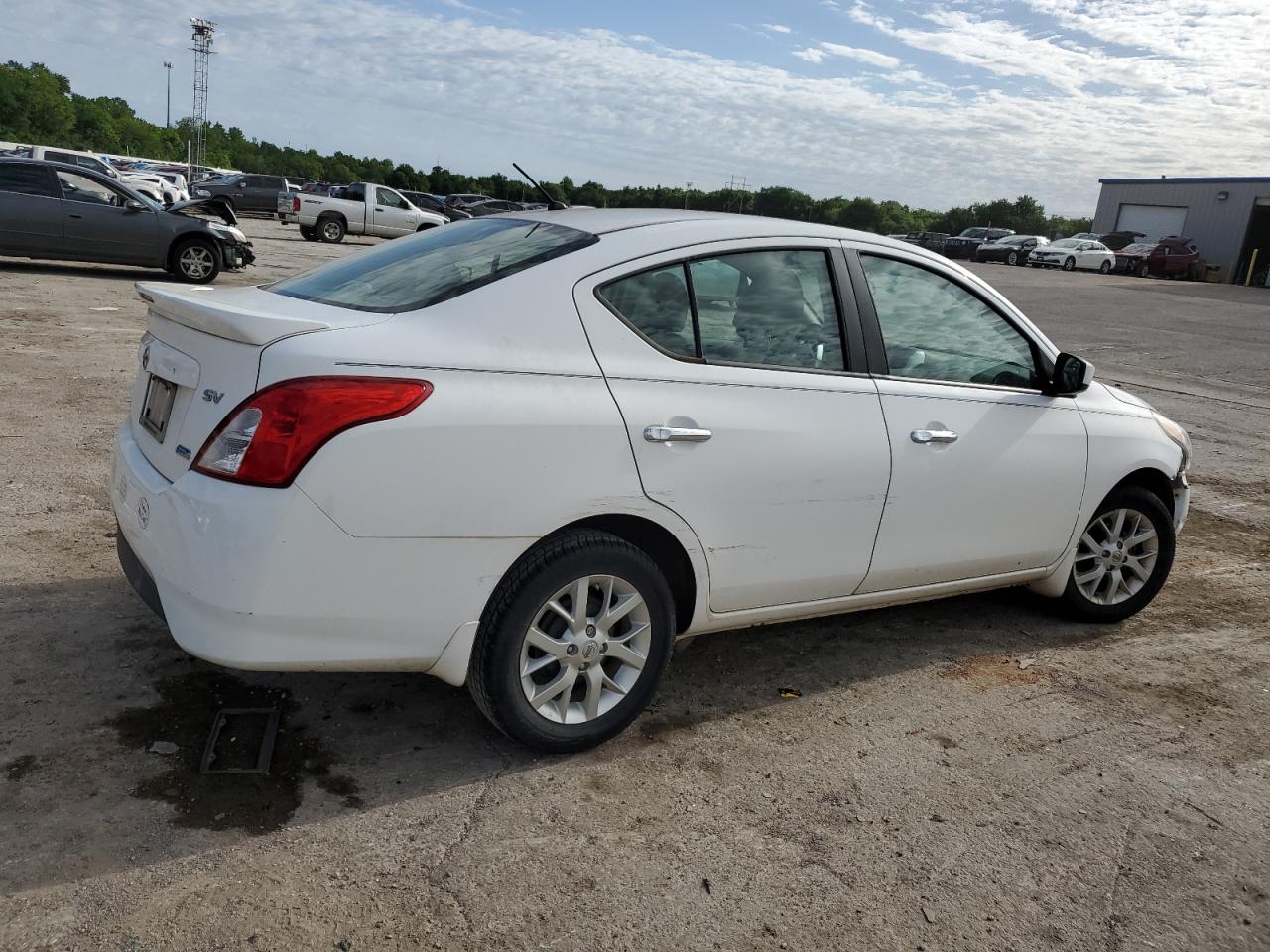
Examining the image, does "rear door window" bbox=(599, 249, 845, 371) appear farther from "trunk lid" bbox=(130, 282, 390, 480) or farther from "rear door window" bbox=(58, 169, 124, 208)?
"rear door window" bbox=(58, 169, 124, 208)

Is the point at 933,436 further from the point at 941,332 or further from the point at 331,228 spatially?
the point at 331,228

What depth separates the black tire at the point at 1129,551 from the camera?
476cm

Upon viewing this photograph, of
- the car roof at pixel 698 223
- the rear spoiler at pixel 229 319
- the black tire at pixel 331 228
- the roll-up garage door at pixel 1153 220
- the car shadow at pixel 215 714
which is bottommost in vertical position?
the black tire at pixel 331 228

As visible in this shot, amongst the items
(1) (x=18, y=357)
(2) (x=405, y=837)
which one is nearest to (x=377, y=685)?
(2) (x=405, y=837)

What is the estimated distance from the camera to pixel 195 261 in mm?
16016

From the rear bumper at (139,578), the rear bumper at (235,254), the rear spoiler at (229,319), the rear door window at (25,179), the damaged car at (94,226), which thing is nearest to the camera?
the rear spoiler at (229,319)

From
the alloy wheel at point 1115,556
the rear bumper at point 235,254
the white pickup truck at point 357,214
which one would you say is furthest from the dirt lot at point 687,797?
the white pickup truck at point 357,214

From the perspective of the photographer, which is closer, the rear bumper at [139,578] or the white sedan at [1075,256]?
the rear bumper at [139,578]

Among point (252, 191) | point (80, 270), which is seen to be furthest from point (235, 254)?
point (252, 191)

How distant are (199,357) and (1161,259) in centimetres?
4968

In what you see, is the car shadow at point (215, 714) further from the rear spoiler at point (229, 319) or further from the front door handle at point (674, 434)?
the rear spoiler at point (229, 319)

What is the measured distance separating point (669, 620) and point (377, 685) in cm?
111

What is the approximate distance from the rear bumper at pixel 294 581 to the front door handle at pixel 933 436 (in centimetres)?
163

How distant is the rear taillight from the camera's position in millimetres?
2775
